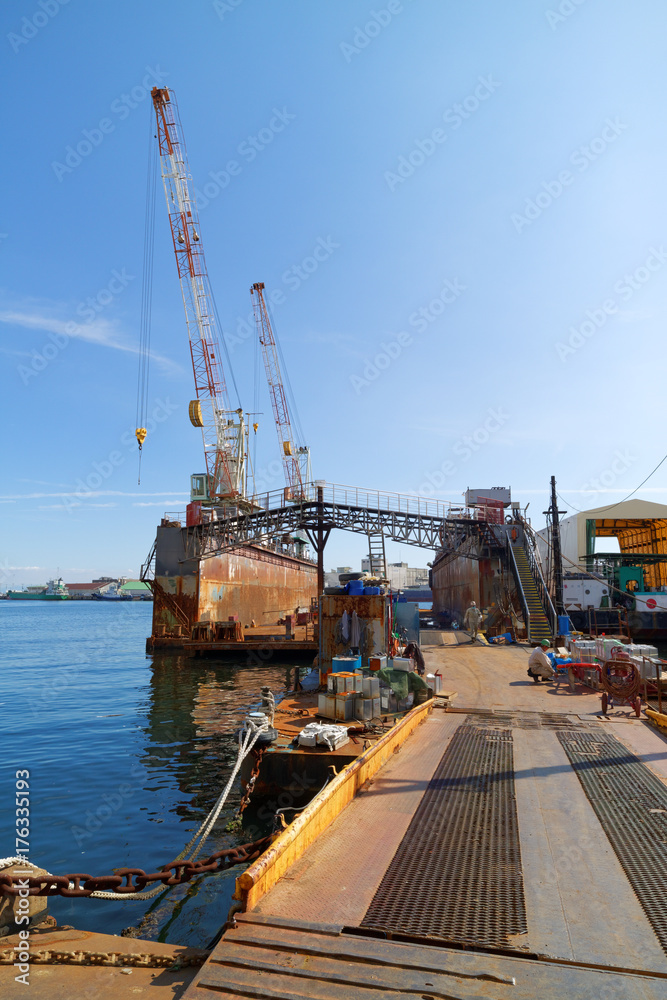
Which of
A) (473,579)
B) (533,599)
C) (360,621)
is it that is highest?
(473,579)

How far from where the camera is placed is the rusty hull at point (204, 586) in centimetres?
3575

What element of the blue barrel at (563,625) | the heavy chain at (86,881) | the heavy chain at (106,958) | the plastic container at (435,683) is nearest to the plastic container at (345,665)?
the plastic container at (435,683)

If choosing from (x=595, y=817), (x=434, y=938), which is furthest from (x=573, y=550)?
(x=434, y=938)

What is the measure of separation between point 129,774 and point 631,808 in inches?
443

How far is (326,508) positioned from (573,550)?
1012 inches

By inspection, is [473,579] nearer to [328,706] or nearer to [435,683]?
[435,683]

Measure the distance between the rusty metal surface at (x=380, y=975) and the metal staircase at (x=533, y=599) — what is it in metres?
24.7

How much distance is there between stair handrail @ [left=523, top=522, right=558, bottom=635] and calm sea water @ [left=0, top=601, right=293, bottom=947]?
14.2m

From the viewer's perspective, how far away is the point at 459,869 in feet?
17.8

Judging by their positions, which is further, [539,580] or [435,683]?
[539,580]

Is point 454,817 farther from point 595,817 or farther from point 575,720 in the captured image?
point 575,720

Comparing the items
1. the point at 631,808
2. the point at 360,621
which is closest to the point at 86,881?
the point at 631,808

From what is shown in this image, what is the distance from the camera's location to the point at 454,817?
22.1 feet

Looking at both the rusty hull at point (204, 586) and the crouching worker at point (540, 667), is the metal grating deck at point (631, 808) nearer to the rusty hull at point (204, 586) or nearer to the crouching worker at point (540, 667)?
the crouching worker at point (540, 667)
